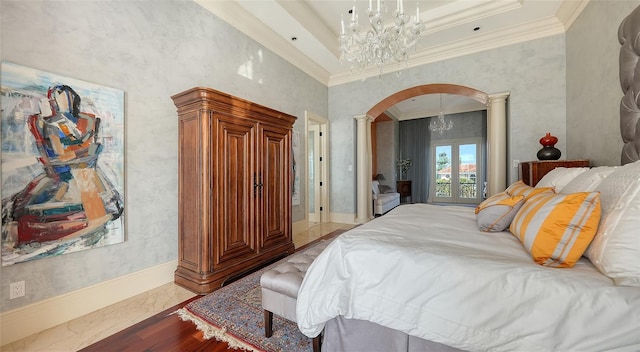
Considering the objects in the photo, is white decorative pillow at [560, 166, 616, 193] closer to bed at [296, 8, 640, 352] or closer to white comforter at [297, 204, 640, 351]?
bed at [296, 8, 640, 352]

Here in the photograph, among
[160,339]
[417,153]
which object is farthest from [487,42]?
[160,339]

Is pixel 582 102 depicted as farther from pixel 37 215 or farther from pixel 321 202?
pixel 37 215

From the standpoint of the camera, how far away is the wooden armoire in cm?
221

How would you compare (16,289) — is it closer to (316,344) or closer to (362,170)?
(316,344)

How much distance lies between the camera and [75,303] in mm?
1834

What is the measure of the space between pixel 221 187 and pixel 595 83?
158 inches

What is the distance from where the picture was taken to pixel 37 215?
1671 mm

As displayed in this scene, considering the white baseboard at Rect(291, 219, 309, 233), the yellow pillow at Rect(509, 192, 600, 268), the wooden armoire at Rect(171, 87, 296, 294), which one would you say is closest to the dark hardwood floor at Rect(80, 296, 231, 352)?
the wooden armoire at Rect(171, 87, 296, 294)

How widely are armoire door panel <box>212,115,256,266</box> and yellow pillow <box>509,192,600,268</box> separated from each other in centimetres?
227

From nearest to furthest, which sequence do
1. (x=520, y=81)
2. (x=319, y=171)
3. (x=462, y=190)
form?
(x=520, y=81) → (x=319, y=171) → (x=462, y=190)

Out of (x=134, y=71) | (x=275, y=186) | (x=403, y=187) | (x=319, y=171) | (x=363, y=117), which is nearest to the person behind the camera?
(x=134, y=71)

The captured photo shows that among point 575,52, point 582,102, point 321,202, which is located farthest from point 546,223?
point 321,202

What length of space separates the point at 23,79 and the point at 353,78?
4466mm

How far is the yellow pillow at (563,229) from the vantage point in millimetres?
985
